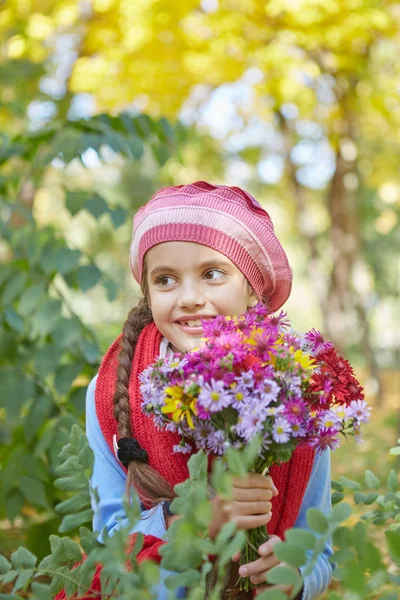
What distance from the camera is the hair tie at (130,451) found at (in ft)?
5.51

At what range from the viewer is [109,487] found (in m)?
1.77

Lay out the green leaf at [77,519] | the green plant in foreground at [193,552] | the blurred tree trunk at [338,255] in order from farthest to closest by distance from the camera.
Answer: the blurred tree trunk at [338,255] → the green leaf at [77,519] → the green plant in foreground at [193,552]

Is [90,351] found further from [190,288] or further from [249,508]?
[249,508]

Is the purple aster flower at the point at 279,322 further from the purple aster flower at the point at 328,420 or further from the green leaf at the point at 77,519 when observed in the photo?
the green leaf at the point at 77,519

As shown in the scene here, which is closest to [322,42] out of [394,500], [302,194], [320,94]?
[320,94]

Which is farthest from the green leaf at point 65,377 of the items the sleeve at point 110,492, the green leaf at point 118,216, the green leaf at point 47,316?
the sleeve at point 110,492

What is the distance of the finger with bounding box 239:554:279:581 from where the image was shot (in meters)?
1.37

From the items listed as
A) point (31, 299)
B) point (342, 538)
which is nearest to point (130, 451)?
point (342, 538)

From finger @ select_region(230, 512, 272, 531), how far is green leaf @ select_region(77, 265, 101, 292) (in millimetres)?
1655

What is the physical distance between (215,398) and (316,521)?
0.28 m

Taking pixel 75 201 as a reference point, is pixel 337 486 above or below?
below

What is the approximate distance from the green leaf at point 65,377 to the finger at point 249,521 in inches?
63.8

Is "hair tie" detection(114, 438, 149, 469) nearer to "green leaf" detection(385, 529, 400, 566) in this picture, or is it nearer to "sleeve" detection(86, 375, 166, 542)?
"sleeve" detection(86, 375, 166, 542)

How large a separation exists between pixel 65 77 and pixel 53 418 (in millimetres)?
7708
